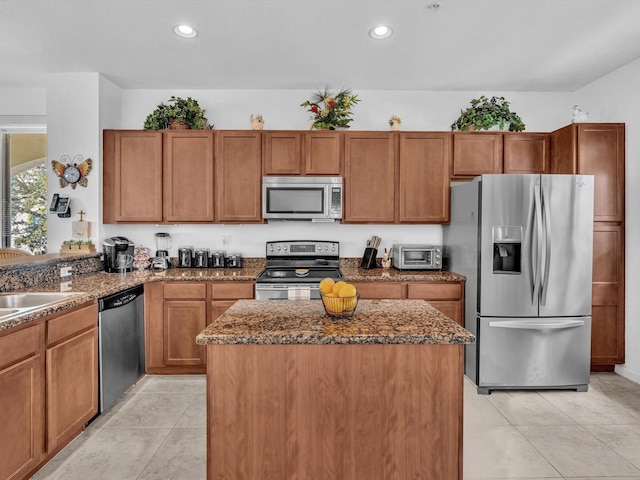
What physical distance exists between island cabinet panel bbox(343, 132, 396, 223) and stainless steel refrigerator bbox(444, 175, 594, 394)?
0.89 meters

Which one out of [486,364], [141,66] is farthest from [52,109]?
[486,364]

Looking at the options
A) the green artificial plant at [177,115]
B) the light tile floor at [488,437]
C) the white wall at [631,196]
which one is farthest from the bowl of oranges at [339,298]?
the white wall at [631,196]

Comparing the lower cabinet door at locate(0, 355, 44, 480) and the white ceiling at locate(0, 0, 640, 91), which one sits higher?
the white ceiling at locate(0, 0, 640, 91)

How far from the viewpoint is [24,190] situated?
420cm

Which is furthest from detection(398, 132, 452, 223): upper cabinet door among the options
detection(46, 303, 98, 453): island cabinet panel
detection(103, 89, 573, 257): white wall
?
detection(46, 303, 98, 453): island cabinet panel

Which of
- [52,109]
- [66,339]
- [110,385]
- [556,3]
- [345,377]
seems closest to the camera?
[345,377]

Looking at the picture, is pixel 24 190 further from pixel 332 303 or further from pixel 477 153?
pixel 477 153

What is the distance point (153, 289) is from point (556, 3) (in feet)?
12.2

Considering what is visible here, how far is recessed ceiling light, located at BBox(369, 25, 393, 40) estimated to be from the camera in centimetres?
281

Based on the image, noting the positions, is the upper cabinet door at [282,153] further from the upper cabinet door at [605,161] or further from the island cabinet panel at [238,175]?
the upper cabinet door at [605,161]

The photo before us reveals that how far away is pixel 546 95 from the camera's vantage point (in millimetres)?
4172

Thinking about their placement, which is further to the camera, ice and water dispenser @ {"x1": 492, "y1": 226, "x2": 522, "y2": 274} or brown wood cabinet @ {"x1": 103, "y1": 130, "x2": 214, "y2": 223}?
brown wood cabinet @ {"x1": 103, "y1": 130, "x2": 214, "y2": 223}

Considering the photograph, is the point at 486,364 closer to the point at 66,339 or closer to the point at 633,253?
the point at 633,253

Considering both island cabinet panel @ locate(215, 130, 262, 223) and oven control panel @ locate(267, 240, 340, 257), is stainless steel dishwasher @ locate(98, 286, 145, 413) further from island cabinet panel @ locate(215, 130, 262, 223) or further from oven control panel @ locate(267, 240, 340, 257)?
oven control panel @ locate(267, 240, 340, 257)
